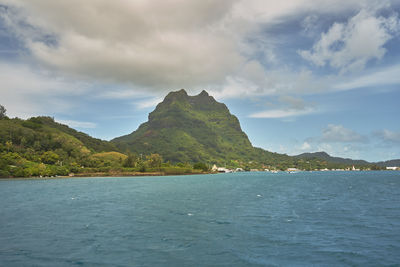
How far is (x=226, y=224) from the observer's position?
4131cm

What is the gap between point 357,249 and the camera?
94.4ft

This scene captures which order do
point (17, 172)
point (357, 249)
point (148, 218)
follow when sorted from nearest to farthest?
point (357, 249) → point (148, 218) → point (17, 172)

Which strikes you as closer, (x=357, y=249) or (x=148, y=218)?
(x=357, y=249)

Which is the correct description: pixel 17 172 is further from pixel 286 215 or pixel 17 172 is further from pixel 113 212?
pixel 286 215

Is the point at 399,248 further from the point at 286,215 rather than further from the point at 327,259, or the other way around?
the point at 286,215

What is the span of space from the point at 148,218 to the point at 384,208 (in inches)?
1820

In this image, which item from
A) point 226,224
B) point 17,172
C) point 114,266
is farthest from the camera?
point 17,172

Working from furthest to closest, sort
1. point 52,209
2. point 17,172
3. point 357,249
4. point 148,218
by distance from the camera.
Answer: point 17,172
point 52,209
point 148,218
point 357,249

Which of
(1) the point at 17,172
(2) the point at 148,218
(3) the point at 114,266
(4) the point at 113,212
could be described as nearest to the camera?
(3) the point at 114,266

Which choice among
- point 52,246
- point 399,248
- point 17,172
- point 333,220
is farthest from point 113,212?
point 17,172

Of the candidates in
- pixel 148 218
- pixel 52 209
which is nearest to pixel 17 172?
pixel 52 209

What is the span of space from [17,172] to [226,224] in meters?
197

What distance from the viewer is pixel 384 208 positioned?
55781mm

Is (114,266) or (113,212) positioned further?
(113,212)
